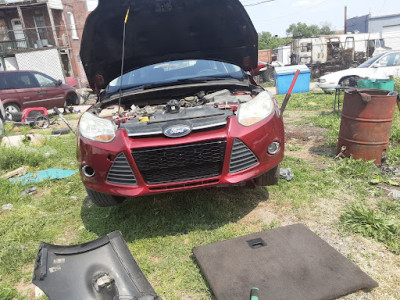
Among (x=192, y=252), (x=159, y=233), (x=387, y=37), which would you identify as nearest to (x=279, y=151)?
(x=192, y=252)

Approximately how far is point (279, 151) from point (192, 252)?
114 centimetres

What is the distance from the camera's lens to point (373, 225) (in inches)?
97.7

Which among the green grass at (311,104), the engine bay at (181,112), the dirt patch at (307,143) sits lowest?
the green grass at (311,104)

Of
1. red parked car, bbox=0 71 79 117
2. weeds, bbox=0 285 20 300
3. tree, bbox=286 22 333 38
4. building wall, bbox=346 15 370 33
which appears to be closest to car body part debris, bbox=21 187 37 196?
weeds, bbox=0 285 20 300

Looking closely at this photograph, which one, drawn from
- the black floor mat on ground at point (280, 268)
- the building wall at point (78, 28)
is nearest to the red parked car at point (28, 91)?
the black floor mat on ground at point (280, 268)

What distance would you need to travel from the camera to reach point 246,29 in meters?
3.44

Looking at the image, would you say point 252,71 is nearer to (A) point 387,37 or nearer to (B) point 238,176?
(B) point 238,176

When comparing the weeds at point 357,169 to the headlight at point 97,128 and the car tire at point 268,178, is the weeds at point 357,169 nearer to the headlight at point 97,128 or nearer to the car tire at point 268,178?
the car tire at point 268,178

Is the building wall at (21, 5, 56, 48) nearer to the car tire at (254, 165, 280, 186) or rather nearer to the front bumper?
the front bumper

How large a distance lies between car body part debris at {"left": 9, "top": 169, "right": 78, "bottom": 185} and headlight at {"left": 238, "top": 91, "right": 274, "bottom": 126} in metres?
3.00

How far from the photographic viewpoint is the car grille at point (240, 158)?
7.60ft

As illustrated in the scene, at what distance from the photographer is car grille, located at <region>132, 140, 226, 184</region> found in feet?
7.47

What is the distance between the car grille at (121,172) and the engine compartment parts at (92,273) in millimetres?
430

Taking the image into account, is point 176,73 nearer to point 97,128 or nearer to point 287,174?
point 97,128
